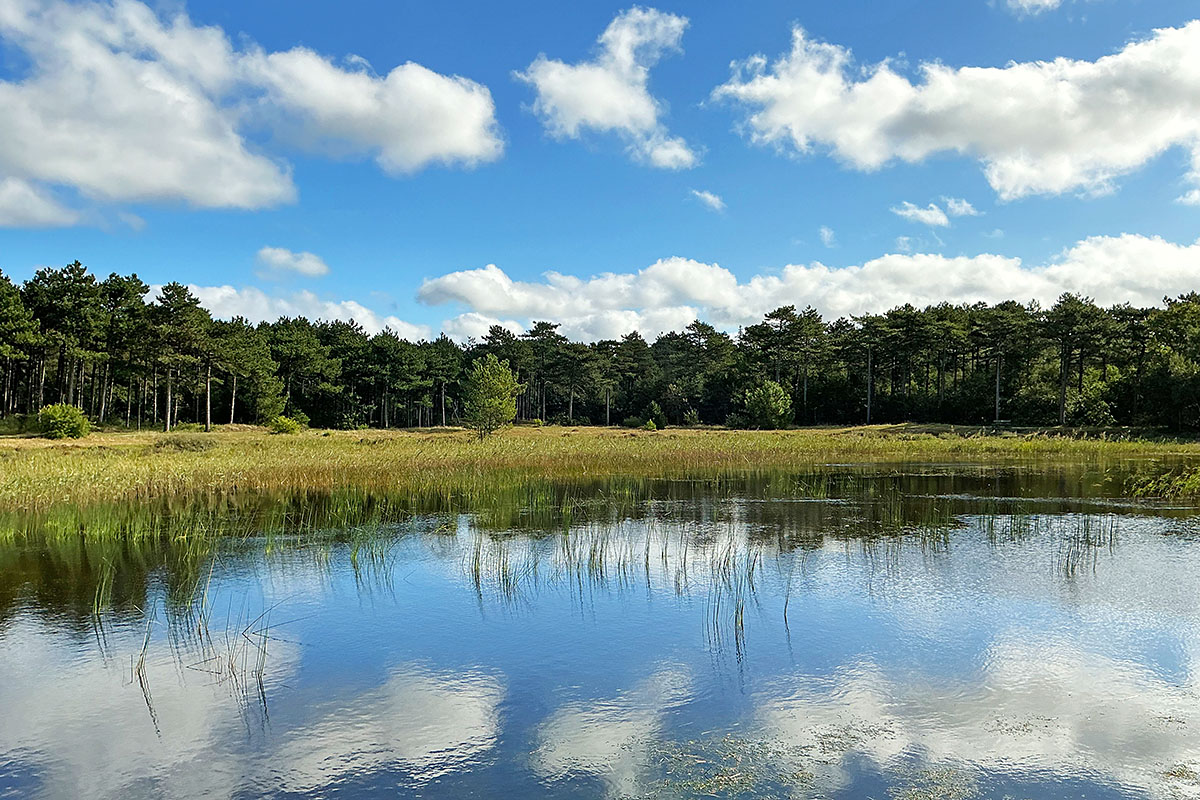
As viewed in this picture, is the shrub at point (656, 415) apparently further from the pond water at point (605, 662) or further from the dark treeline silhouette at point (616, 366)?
the pond water at point (605, 662)

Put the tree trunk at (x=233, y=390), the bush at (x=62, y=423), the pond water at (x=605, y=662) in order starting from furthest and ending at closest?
the tree trunk at (x=233, y=390) → the bush at (x=62, y=423) → the pond water at (x=605, y=662)

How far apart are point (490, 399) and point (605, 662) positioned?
45.2m

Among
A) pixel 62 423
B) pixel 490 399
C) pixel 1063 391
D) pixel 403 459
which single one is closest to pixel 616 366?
pixel 490 399

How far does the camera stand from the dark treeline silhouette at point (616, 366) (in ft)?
169

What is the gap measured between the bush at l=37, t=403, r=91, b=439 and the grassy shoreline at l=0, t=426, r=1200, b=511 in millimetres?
1523

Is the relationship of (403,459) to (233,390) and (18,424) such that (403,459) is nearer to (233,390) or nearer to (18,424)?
(18,424)

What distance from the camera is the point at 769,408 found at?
6297 centimetres

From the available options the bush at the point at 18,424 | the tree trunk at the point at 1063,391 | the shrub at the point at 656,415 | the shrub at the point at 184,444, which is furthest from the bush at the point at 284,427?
the tree trunk at the point at 1063,391

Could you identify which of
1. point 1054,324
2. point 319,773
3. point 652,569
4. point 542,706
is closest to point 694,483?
point 652,569

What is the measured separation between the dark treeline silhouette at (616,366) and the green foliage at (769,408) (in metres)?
2.73

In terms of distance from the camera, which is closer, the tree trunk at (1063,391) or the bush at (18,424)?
the bush at (18,424)

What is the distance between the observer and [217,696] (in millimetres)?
7746

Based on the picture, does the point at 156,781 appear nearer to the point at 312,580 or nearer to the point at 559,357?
the point at 312,580

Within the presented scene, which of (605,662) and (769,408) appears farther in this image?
(769,408)
